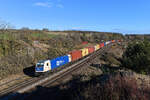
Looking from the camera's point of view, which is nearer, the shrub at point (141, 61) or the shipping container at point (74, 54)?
the shrub at point (141, 61)

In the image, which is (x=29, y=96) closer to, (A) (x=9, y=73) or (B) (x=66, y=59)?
(A) (x=9, y=73)

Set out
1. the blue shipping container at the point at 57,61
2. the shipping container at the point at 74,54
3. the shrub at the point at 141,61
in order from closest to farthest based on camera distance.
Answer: the shrub at the point at 141,61 < the blue shipping container at the point at 57,61 < the shipping container at the point at 74,54

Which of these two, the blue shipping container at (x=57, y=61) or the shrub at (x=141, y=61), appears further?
the blue shipping container at (x=57, y=61)

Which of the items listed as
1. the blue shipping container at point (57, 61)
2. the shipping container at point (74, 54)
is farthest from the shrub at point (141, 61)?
the shipping container at point (74, 54)

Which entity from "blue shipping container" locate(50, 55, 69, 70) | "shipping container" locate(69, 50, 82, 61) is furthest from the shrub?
"shipping container" locate(69, 50, 82, 61)

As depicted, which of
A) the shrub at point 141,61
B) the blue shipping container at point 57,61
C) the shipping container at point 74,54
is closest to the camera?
the shrub at point 141,61

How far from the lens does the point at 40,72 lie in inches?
821

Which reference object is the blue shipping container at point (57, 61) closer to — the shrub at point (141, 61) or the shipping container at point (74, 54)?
the shipping container at point (74, 54)

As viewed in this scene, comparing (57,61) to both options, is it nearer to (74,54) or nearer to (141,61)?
(74,54)

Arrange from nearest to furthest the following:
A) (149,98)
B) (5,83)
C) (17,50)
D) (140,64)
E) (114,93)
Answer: (149,98)
(114,93)
(5,83)
(140,64)
(17,50)

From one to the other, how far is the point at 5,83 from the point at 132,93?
17060 mm

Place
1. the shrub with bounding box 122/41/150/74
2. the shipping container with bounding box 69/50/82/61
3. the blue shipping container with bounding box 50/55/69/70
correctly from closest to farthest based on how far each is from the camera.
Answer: the shrub with bounding box 122/41/150/74, the blue shipping container with bounding box 50/55/69/70, the shipping container with bounding box 69/50/82/61

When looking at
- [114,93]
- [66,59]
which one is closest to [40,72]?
[66,59]

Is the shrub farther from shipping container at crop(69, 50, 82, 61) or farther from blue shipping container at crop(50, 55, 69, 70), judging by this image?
shipping container at crop(69, 50, 82, 61)
